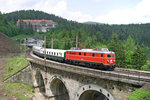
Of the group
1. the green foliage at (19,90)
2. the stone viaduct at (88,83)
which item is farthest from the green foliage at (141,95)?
the green foliage at (19,90)

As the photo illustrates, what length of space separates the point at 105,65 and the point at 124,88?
18.3ft

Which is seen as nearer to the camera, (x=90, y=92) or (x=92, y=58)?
(x=90, y=92)

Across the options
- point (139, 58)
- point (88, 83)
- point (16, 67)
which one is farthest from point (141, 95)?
point (16, 67)

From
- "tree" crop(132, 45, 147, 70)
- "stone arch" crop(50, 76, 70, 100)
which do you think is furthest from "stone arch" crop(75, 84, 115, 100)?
"tree" crop(132, 45, 147, 70)

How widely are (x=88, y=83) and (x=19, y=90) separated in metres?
19.9

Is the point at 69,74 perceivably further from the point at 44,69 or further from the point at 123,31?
the point at 123,31

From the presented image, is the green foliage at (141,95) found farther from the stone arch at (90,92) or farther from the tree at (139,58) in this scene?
the tree at (139,58)

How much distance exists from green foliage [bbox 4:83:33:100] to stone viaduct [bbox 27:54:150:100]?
18.5 feet

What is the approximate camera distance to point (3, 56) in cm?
5669

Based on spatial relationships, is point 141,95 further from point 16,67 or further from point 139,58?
point 16,67

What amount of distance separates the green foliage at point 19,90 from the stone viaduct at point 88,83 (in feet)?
18.5

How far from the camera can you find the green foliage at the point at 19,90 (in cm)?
2714

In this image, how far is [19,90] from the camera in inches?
1170

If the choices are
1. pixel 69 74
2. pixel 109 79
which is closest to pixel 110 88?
pixel 109 79
